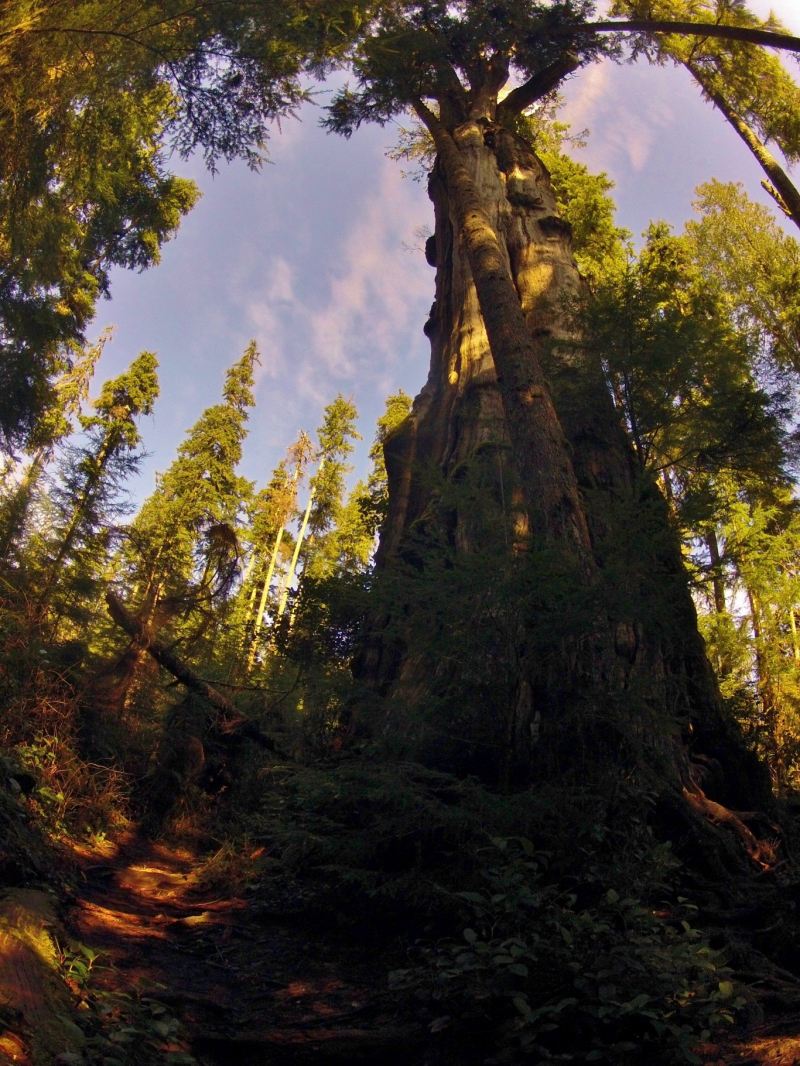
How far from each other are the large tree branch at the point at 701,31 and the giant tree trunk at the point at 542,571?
8.42 feet

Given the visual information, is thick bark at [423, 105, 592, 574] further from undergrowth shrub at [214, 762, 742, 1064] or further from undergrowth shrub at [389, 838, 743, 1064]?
undergrowth shrub at [389, 838, 743, 1064]

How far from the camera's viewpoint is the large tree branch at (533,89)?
1283cm

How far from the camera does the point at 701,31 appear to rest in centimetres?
900

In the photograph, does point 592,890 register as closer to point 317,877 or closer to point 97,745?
point 317,877

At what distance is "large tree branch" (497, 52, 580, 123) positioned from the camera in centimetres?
1283

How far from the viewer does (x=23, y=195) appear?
25.1ft

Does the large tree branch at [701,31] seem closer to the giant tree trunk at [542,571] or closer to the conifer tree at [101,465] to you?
the giant tree trunk at [542,571]

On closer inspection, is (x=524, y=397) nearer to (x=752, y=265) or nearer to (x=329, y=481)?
(x=752, y=265)

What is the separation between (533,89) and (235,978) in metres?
15.2

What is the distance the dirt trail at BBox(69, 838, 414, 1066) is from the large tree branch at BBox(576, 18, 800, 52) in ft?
33.2

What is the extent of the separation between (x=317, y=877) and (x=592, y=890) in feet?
7.27

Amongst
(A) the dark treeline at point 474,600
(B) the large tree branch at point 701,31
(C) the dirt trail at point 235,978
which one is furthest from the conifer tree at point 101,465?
(B) the large tree branch at point 701,31

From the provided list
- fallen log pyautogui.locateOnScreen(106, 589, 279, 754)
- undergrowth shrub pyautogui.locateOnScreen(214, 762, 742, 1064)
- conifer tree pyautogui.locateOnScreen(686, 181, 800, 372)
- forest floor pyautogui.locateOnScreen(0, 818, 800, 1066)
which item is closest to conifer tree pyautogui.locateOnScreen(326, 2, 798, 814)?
undergrowth shrub pyautogui.locateOnScreen(214, 762, 742, 1064)

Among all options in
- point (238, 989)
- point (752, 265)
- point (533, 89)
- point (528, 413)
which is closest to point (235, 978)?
point (238, 989)
